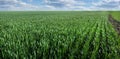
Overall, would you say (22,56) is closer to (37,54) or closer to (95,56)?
(37,54)

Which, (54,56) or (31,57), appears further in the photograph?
(54,56)

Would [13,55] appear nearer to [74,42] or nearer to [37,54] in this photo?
[37,54]

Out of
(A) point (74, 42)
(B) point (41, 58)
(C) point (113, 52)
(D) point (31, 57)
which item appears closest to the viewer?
(D) point (31, 57)

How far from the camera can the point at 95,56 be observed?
949cm

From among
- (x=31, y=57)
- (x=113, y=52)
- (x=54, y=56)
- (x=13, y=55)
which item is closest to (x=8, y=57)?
(x=13, y=55)

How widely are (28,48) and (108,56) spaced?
3.61m

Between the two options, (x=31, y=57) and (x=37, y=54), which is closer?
(x=31, y=57)

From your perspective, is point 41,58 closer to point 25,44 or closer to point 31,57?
point 31,57

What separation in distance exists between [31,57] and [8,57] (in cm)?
110

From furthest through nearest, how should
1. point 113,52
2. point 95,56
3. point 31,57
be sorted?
point 113,52, point 95,56, point 31,57

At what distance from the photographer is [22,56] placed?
27.3 feet

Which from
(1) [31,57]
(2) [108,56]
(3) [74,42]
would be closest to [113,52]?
(2) [108,56]

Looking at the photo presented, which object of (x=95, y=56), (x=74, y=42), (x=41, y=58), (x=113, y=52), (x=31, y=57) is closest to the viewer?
(x=31, y=57)

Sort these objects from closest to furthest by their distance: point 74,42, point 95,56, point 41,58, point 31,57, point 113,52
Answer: point 31,57 → point 41,58 → point 95,56 → point 113,52 → point 74,42
